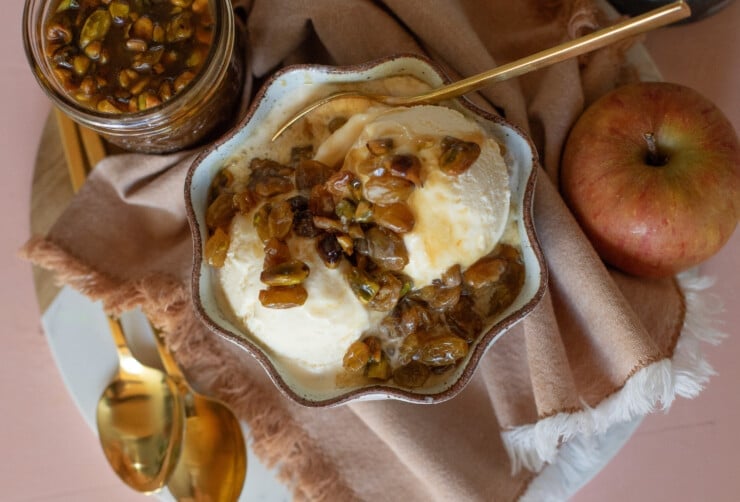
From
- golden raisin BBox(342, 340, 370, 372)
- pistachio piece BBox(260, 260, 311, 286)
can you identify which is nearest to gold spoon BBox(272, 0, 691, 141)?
pistachio piece BBox(260, 260, 311, 286)

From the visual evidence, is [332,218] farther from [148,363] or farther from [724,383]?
[724,383]

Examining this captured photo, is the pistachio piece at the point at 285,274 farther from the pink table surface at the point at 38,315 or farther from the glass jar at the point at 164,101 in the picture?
the pink table surface at the point at 38,315

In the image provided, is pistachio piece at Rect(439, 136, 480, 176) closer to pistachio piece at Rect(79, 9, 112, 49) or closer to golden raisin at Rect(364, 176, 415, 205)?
golden raisin at Rect(364, 176, 415, 205)

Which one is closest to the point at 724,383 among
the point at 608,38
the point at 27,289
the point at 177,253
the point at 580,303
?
the point at 580,303

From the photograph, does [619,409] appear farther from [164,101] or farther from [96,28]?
[96,28]

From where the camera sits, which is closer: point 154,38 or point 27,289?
point 154,38

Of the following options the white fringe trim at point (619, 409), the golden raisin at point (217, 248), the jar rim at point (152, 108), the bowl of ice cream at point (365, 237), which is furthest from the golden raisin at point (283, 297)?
the white fringe trim at point (619, 409)
